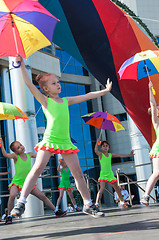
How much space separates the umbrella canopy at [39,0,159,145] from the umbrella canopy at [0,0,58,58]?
6.83 feet

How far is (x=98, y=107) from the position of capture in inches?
1166

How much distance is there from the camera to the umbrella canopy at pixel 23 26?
4430 millimetres

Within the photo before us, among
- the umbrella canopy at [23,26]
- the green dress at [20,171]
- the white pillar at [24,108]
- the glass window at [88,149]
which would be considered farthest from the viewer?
the glass window at [88,149]

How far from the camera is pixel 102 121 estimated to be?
29.7ft

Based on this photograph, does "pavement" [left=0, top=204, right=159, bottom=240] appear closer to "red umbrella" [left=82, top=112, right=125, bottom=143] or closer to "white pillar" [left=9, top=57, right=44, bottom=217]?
"red umbrella" [left=82, top=112, right=125, bottom=143]

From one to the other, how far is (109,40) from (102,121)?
9.12 feet

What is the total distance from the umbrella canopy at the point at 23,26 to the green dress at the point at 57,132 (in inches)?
38.9

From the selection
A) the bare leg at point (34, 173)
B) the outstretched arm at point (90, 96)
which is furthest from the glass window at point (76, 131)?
the bare leg at point (34, 173)

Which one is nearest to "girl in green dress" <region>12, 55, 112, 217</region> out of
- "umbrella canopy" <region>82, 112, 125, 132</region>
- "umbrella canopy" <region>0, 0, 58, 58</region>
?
"umbrella canopy" <region>0, 0, 58, 58</region>

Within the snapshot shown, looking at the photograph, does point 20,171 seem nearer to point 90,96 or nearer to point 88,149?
point 90,96

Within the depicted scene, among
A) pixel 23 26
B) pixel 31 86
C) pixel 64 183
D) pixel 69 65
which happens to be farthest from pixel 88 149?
pixel 31 86

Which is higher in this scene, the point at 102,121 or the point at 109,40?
the point at 109,40

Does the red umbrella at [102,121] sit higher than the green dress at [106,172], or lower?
higher

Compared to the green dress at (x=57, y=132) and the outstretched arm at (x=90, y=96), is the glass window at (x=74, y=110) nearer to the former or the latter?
the outstretched arm at (x=90, y=96)
